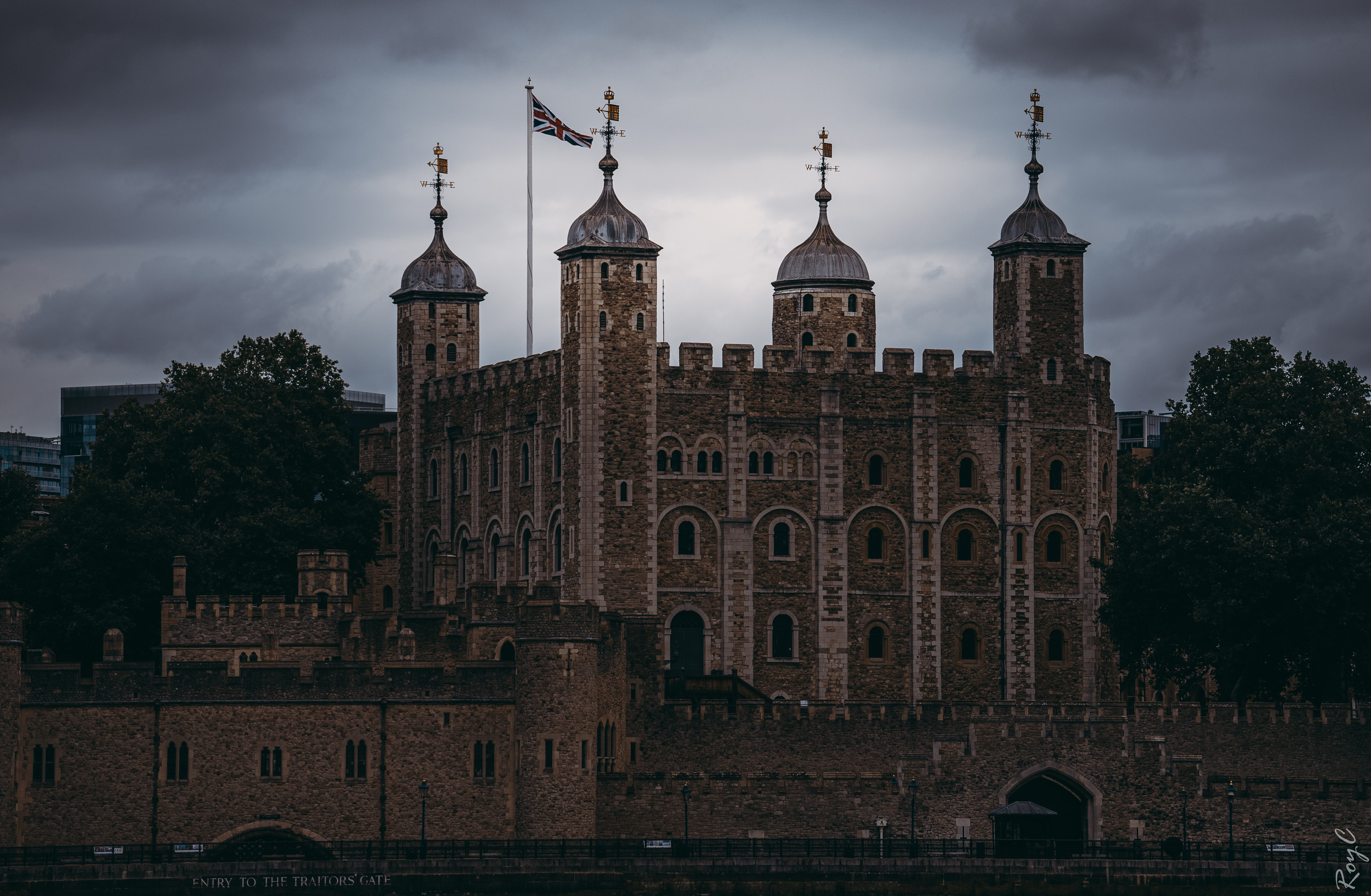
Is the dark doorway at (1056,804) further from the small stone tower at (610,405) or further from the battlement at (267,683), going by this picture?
the small stone tower at (610,405)

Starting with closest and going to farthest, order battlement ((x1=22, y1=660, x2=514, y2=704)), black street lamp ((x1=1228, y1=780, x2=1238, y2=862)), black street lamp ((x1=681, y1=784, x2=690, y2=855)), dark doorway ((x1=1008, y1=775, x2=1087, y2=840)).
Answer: battlement ((x1=22, y1=660, x2=514, y2=704))
black street lamp ((x1=681, y1=784, x2=690, y2=855))
black street lamp ((x1=1228, y1=780, x2=1238, y2=862))
dark doorway ((x1=1008, y1=775, x2=1087, y2=840))

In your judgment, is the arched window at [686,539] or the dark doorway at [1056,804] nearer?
the dark doorway at [1056,804]

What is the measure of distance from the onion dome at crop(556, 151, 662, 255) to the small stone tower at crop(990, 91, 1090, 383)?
45.3 feet

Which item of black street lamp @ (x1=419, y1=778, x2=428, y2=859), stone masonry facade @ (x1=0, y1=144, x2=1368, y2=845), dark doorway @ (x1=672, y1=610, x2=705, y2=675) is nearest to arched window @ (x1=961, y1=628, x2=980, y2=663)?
stone masonry facade @ (x1=0, y1=144, x2=1368, y2=845)

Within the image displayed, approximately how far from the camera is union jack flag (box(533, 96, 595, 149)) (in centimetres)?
10769

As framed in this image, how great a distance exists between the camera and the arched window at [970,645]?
10425cm

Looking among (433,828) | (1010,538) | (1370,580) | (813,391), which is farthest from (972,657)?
(433,828)

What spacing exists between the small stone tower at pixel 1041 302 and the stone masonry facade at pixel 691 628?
0.39ft

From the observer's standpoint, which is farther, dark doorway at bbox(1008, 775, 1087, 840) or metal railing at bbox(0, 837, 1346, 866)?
dark doorway at bbox(1008, 775, 1087, 840)

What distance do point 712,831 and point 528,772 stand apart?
6.20m

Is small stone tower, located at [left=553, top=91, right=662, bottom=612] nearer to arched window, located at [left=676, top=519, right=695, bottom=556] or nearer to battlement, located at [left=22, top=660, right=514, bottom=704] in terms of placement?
arched window, located at [left=676, top=519, right=695, bottom=556]

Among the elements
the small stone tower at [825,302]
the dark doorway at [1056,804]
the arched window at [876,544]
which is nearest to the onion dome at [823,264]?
the small stone tower at [825,302]

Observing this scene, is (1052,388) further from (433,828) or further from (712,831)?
(433,828)

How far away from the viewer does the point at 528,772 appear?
78500 mm
